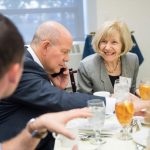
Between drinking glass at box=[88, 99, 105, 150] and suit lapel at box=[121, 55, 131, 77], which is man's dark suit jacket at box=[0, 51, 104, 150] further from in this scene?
suit lapel at box=[121, 55, 131, 77]

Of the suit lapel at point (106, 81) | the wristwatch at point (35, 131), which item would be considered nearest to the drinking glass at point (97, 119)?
the wristwatch at point (35, 131)

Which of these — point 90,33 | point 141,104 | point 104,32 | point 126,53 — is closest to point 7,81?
point 141,104

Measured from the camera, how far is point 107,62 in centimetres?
256

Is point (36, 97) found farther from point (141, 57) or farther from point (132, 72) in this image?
point (141, 57)

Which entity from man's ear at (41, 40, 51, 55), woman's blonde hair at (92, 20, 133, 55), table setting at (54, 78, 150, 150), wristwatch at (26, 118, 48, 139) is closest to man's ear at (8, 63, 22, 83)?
wristwatch at (26, 118, 48, 139)

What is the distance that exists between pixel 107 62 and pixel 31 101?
3.71 ft

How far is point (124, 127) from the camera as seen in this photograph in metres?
1.47

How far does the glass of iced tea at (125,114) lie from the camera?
1425 mm

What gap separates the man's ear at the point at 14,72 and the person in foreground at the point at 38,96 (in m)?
0.72

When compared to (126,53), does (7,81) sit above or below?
above

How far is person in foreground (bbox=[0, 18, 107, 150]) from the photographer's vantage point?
5.11 ft

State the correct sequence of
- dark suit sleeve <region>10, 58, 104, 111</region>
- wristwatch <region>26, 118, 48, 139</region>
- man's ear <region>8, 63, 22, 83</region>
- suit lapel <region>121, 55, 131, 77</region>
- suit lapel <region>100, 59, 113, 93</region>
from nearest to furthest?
man's ear <region>8, 63, 22, 83</region> → wristwatch <region>26, 118, 48, 139</region> → dark suit sleeve <region>10, 58, 104, 111</region> → suit lapel <region>100, 59, 113, 93</region> → suit lapel <region>121, 55, 131, 77</region>

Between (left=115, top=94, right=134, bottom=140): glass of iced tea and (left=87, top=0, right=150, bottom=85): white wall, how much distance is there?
2.39 metres

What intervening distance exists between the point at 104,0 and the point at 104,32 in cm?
130
